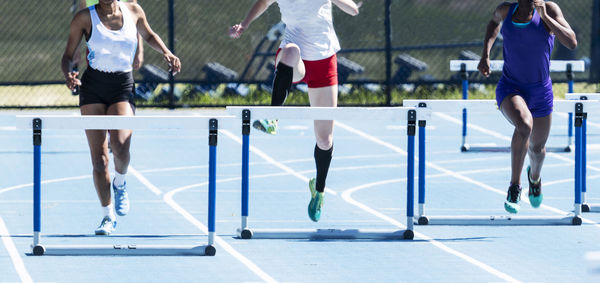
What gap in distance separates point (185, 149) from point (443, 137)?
3.42 m

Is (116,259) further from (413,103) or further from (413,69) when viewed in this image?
(413,69)

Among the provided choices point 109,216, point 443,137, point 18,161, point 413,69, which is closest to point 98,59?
point 109,216

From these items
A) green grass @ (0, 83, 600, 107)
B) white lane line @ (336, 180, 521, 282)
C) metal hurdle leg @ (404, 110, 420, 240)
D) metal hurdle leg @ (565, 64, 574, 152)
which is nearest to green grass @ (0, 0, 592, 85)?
green grass @ (0, 83, 600, 107)

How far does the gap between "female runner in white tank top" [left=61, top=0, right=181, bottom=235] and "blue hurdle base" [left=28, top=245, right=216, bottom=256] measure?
1.63 ft

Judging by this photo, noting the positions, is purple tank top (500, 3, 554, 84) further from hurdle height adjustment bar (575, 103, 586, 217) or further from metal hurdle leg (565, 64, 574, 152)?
metal hurdle leg (565, 64, 574, 152)

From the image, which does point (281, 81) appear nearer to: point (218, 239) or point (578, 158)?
point (218, 239)

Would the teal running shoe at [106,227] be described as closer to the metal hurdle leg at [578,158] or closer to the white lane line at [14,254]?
the white lane line at [14,254]

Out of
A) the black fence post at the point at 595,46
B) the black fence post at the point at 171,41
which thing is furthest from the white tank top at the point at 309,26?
the black fence post at the point at 595,46

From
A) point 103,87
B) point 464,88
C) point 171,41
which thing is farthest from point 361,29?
point 103,87

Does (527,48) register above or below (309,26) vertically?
below

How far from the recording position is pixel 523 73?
9422 mm

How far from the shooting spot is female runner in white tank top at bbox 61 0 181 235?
8578 millimetres

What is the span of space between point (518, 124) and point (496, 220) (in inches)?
35.9

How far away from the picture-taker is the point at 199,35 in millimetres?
22281
